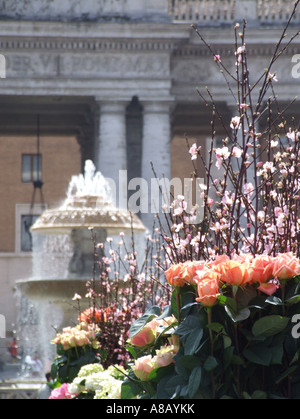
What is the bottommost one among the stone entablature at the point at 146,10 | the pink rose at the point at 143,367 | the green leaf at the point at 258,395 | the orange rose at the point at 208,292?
the green leaf at the point at 258,395

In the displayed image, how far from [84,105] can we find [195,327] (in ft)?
92.9

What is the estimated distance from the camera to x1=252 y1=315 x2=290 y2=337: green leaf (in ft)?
13.2

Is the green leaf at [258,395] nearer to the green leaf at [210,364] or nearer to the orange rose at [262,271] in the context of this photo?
the green leaf at [210,364]

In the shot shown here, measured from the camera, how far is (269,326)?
4031 mm

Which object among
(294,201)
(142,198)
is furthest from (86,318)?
(142,198)

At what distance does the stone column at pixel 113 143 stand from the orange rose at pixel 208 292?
24.3 metres

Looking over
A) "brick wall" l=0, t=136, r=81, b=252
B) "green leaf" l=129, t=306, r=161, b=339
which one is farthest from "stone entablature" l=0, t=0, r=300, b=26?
"brick wall" l=0, t=136, r=81, b=252

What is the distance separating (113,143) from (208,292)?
82.4 feet

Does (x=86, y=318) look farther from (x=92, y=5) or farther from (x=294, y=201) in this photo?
(x=92, y=5)

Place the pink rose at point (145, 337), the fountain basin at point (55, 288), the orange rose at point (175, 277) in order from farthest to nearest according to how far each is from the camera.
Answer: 1. the fountain basin at point (55, 288)
2. the pink rose at point (145, 337)
3. the orange rose at point (175, 277)

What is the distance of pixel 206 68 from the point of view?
30.1 m

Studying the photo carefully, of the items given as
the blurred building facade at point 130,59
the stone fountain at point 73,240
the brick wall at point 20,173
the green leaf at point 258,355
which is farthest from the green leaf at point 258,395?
the brick wall at point 20,173

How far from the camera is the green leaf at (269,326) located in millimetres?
4035

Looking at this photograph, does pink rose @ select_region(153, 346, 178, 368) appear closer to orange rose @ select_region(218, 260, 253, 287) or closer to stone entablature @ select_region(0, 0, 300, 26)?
orange rose @ select_region(218, 260, 253, 287)
